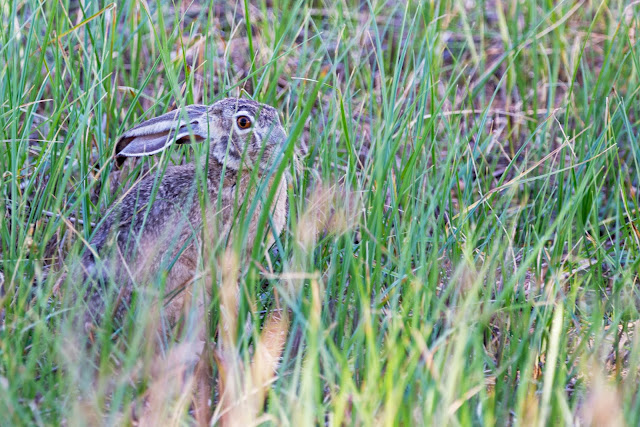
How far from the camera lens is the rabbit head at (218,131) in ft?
13.4

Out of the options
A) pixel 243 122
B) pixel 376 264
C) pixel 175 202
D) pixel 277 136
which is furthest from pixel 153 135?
pixel 376 264

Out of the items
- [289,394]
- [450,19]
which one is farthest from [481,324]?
[450,19]

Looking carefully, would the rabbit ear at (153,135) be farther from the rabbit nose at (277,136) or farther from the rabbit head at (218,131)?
the rabbit nose at (277,136)

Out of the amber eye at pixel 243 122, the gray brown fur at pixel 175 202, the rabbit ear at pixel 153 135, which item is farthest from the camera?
the amber eye at pixel 243 122

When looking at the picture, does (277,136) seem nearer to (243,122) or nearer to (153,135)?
(243,122)

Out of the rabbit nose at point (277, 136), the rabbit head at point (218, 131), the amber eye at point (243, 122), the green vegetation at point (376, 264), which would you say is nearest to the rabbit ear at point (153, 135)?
the rabbit head at point (218, 131)

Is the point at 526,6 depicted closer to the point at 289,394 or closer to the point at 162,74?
the point at 162,74

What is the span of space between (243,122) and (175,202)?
496mm

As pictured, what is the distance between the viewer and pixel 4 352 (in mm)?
2846

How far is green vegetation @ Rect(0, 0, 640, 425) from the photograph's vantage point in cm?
276

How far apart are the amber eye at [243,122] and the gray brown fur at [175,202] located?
0.02 meters

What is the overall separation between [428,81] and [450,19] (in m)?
2.13

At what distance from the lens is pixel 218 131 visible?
436 centimetres

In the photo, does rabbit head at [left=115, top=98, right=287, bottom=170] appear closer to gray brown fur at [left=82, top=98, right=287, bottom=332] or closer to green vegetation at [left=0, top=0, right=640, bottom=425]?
gray brown fur at [left=82, top=98, right=287, bottom=332]
